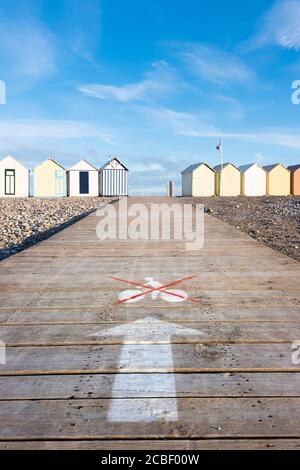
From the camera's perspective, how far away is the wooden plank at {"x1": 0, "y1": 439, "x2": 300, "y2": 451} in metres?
1.92

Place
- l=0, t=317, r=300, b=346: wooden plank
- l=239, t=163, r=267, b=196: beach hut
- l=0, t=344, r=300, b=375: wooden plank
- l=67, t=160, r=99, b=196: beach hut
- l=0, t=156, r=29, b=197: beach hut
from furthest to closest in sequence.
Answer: l=67, t=160, r=99, b=196: beach hut < l=0, t=156, r=29, b=197: beach hut < l=239, t=163, r=267, b=196: beach hut < l=0, t=317, r=300, b=346: wooden plank < l=0, t=344, r=300, b=375: wooden plank

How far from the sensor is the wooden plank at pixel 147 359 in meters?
2.66

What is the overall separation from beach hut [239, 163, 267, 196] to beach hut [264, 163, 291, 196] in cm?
72

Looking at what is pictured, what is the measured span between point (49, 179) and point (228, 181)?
1643 cm

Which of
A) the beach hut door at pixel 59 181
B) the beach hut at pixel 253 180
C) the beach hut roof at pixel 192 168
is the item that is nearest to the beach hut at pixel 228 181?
the beach hut at pixel 253 180

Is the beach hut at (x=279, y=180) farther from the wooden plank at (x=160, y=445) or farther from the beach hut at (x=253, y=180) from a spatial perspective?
the wooden plank at (x=160, y=445)

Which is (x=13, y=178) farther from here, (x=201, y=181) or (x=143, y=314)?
(x=143, y=314)

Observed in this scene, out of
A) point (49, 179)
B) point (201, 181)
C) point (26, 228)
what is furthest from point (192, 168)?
point (26, 228)

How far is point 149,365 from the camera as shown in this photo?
2701 mm

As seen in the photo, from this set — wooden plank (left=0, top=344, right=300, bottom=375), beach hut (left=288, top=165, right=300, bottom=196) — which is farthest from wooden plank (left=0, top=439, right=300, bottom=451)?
beach hut (left=288, top=165, right=300, bottom=196)

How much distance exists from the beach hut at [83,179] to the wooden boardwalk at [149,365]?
109 feet

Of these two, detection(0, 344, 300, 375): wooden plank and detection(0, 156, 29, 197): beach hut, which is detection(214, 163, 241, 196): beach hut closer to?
detection(0, 156, 29, 197): beach hut
